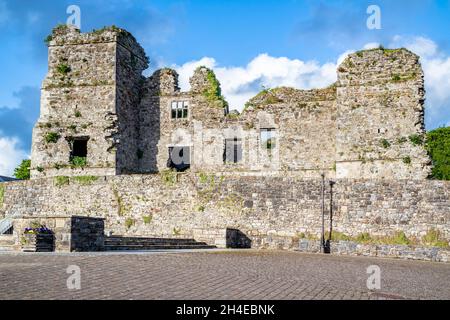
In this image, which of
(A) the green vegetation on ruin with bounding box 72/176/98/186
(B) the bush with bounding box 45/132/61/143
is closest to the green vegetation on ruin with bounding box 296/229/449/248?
(A) the green vegetation on ruin with bounding box 72/176/98/186

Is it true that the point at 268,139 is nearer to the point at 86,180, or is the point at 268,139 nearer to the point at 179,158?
the point at 179,158

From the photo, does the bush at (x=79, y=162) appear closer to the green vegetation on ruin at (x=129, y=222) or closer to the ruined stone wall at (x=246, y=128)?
the ruined stone wall at (x=246, y=128)

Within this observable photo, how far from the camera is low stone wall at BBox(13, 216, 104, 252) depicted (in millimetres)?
17781

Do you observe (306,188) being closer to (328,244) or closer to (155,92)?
(328,244)

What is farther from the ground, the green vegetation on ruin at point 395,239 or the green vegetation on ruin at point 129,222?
the green vegetation on ruin at point 129,222

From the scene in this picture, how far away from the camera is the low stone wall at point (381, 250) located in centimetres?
2219

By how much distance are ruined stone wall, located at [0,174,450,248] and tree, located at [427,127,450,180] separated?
29.1m

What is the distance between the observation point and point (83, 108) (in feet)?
108

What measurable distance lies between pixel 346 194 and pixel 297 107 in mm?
9519

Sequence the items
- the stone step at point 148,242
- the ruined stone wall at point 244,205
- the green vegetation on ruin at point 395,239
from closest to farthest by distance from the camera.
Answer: the stone step at point 148,242
the green vegetation on ruin at point 395,239
the ruined stone wall at point 244,205

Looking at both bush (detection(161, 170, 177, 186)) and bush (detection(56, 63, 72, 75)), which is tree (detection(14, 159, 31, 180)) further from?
bush (detection(161, 170, 177, 186))

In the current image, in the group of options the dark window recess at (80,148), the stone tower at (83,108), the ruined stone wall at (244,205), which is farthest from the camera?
the dark window recess at (80,148)

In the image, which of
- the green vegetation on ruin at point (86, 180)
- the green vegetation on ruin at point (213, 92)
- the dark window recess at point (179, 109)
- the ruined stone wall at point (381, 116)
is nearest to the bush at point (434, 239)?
the ruined stone wall at point (381, 116)

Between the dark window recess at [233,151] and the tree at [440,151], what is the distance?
24.8 metres
